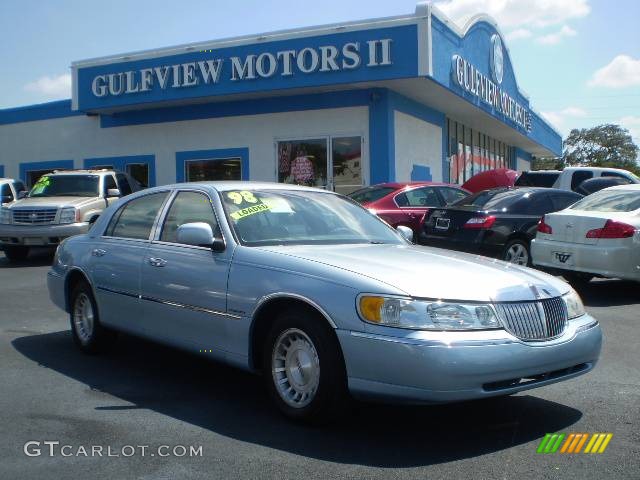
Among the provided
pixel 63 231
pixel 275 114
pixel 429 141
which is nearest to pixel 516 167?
pixel 429 141

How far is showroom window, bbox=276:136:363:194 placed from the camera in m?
19.3

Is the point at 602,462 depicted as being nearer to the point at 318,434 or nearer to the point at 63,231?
the point at 318,434

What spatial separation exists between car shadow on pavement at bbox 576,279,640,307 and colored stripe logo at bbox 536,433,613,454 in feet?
16.3

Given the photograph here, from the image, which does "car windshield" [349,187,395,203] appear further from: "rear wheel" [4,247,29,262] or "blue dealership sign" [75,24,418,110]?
"rear wheel" [4,247,29,262]

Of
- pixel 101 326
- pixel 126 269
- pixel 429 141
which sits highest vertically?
pixel 429 141

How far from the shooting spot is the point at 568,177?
59.9ft

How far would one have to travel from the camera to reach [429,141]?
72.4 ft

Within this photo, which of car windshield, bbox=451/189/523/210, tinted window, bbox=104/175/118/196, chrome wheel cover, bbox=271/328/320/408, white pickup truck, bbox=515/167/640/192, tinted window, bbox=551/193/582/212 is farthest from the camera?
white pickup truck, bbox=515/167/640/192

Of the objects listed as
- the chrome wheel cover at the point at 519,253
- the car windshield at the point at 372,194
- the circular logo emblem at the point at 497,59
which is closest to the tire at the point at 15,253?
the car windshield at the point at 372,194

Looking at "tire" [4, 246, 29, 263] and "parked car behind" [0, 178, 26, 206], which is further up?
"parked car behind" [0, 178, 26, 206]

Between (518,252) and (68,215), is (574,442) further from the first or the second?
(68,215)

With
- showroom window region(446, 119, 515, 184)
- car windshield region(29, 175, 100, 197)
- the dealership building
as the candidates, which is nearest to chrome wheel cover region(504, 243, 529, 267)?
the dealership building

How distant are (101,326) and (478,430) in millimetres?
3434

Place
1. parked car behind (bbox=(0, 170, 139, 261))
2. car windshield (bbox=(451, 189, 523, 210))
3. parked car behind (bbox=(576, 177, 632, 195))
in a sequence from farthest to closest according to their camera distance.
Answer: parked car behind (bbox=(576, 177, 632, 195)) < parked car behind (bbox=(0, 170, 139, 261)) < car windshield (bbox=(451, 189, 523, 210))
